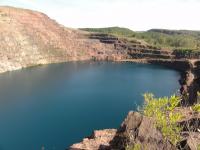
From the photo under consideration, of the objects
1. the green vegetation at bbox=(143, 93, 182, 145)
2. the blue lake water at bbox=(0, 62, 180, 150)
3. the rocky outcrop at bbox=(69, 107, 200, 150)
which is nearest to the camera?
the green vegetation at bbox=(143, 93, 182, 145)

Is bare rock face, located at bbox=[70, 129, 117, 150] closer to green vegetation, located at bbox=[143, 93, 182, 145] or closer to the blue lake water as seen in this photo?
the blue lake water

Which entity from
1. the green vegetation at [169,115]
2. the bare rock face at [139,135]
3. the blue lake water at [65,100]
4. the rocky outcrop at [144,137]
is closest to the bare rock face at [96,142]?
the bare rock face at [139,135]

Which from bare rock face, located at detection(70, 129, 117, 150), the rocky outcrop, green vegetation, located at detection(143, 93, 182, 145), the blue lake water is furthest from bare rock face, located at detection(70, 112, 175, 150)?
the blue lake water

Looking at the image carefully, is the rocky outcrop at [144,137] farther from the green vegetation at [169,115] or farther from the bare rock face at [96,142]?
the bare rock face at [96,142]

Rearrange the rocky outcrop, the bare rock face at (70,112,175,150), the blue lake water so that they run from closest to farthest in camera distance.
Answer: the rocky outcrop
the bare rock face at (70,112,175,150)
the blue lake water

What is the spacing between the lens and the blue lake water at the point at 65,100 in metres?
81.8

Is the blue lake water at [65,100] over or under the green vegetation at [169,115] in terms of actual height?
under

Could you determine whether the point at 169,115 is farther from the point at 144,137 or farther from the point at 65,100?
the point at 65,100

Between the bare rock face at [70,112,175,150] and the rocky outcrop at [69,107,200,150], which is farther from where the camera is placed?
the bare rock face at [70,112,175,150]

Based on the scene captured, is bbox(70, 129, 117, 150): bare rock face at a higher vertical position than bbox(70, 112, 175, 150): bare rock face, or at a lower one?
lower

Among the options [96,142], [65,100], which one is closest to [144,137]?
[96,142]

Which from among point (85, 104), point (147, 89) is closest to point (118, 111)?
point (85, 104)

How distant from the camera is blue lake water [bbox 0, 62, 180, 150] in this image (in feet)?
268

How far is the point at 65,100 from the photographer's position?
11906 cm
